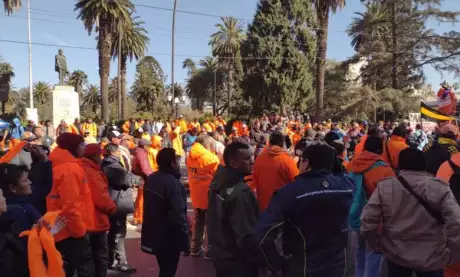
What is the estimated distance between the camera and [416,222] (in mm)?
3244

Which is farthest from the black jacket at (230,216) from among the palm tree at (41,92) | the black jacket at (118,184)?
the palm tree at (41,92)

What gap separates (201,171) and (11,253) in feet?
11.5

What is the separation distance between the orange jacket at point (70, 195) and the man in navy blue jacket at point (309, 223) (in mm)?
1917

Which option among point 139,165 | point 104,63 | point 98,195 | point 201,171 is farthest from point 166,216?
point 104,63

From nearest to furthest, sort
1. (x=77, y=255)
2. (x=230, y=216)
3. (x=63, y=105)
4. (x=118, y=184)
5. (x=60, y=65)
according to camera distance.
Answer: (x=230, y=216) → (x=77, y=255) → (x=118, y=184) → (x=63, y=105) → (x=60, y=65)

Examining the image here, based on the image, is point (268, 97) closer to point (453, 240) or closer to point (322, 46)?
point (322, 46)

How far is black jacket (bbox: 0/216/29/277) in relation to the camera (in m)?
2.56

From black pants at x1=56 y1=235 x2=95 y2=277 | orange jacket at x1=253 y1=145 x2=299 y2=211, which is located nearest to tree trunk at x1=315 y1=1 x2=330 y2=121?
orange jacket at x1=253 y1=145 x2=299 y2=211

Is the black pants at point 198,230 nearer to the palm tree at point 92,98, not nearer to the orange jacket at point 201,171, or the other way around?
the orange jacket at point 201,171

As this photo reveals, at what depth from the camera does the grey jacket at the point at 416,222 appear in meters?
3.19

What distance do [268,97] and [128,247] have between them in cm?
2471

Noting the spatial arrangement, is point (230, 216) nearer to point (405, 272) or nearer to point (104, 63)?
point (405, 272)

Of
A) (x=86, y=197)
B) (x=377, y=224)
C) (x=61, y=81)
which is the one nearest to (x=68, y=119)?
(x=61, y=81)

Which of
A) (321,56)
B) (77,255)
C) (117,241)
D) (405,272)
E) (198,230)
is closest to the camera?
(405,272)
